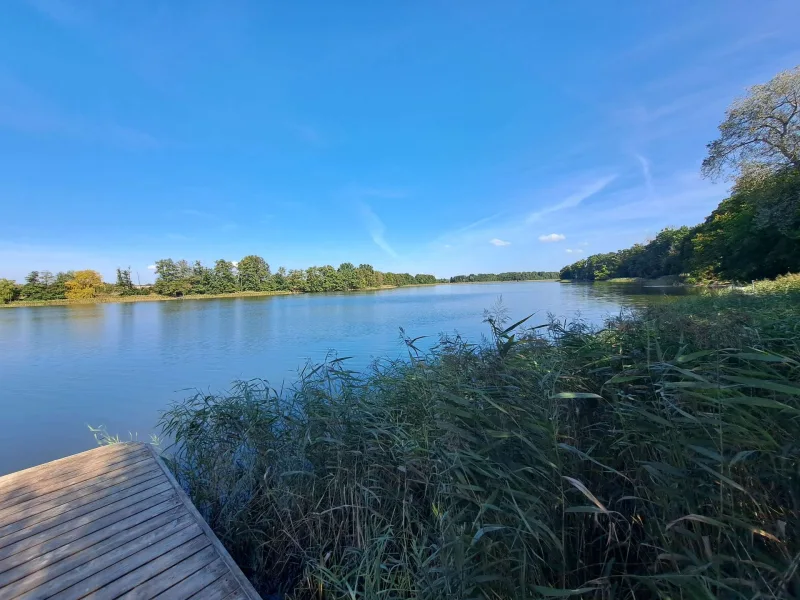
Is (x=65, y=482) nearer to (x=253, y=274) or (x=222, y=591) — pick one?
(x=222, y=591)

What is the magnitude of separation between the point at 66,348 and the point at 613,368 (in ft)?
71.1

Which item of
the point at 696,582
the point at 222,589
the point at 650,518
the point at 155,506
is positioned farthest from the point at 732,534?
the point at 155,506

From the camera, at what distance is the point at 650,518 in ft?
5.17

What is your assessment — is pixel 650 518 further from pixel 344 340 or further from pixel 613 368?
pixel 344 340

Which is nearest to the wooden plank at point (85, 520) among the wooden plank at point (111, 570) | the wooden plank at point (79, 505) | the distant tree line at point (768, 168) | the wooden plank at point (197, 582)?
the wooden plank at point (79, 505)

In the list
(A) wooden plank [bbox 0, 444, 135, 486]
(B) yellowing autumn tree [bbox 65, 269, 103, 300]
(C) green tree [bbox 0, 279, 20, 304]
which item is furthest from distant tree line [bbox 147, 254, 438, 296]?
(A) wooden plank [bbox 0, 444, 135, 486]

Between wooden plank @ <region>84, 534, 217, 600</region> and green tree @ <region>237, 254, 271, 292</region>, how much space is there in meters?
72.2

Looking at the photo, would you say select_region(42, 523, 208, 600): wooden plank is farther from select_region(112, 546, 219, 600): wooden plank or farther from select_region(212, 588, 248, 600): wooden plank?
select_region(212, 588, 248, 600): wooden plank

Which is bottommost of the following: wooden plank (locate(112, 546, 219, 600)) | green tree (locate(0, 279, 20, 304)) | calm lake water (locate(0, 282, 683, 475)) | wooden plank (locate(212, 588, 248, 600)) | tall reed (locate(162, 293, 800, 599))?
calm lake water (locate(0, 282, 683, 475))

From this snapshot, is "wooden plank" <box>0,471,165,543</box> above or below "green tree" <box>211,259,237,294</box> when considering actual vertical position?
below

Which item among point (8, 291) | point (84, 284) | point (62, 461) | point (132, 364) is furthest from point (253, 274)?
point (62, 461)

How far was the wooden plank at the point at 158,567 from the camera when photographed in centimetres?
211

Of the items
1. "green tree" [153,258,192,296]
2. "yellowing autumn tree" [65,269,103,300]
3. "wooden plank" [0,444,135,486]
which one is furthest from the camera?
"green tree" [153,258,192,296]

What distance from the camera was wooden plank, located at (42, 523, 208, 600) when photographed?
2.09m
